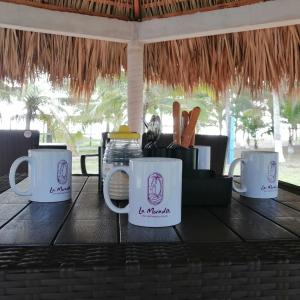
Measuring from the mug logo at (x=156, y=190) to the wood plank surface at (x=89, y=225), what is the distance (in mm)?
79

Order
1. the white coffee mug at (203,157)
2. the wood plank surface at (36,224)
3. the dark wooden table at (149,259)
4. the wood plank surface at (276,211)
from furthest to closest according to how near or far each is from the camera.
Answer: the white coffee mug at (203,157)
the wood plank surface at (276,211)
the wood plank surface at (36,224)
the dark wooden table at (149,259)

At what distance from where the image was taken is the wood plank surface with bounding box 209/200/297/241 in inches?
25.5

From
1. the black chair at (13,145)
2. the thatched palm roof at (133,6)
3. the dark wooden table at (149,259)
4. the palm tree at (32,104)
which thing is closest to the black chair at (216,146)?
the black chair at (13,145)

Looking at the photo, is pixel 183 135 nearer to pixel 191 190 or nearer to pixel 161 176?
pixel 191 190

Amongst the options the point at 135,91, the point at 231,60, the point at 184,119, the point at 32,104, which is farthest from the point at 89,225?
the point at 32,104

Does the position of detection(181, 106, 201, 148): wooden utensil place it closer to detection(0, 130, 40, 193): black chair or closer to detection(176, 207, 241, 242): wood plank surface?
detection(176, 207, 241, 242): wood plank surface

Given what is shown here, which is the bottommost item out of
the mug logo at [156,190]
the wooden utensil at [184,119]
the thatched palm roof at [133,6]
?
the mug logo at [156,190]

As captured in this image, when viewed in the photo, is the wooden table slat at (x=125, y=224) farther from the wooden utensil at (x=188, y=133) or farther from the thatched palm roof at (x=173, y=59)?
the thatched palm roof at (x=173, y=59)

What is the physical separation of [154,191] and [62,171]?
30cm

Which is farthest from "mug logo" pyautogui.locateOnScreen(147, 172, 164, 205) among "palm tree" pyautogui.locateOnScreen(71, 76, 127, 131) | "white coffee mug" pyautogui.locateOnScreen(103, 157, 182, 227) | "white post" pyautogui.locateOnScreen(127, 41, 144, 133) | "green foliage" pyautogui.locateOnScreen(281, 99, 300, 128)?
"green foliage" pyautogui.locateOnScreen(281, 99, 300, 128)

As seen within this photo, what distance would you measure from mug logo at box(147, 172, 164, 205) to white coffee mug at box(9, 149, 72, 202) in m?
0.29

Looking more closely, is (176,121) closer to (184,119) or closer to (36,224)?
(184,119)

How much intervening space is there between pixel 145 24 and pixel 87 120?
9.63 m

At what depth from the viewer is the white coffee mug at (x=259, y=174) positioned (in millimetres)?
938
